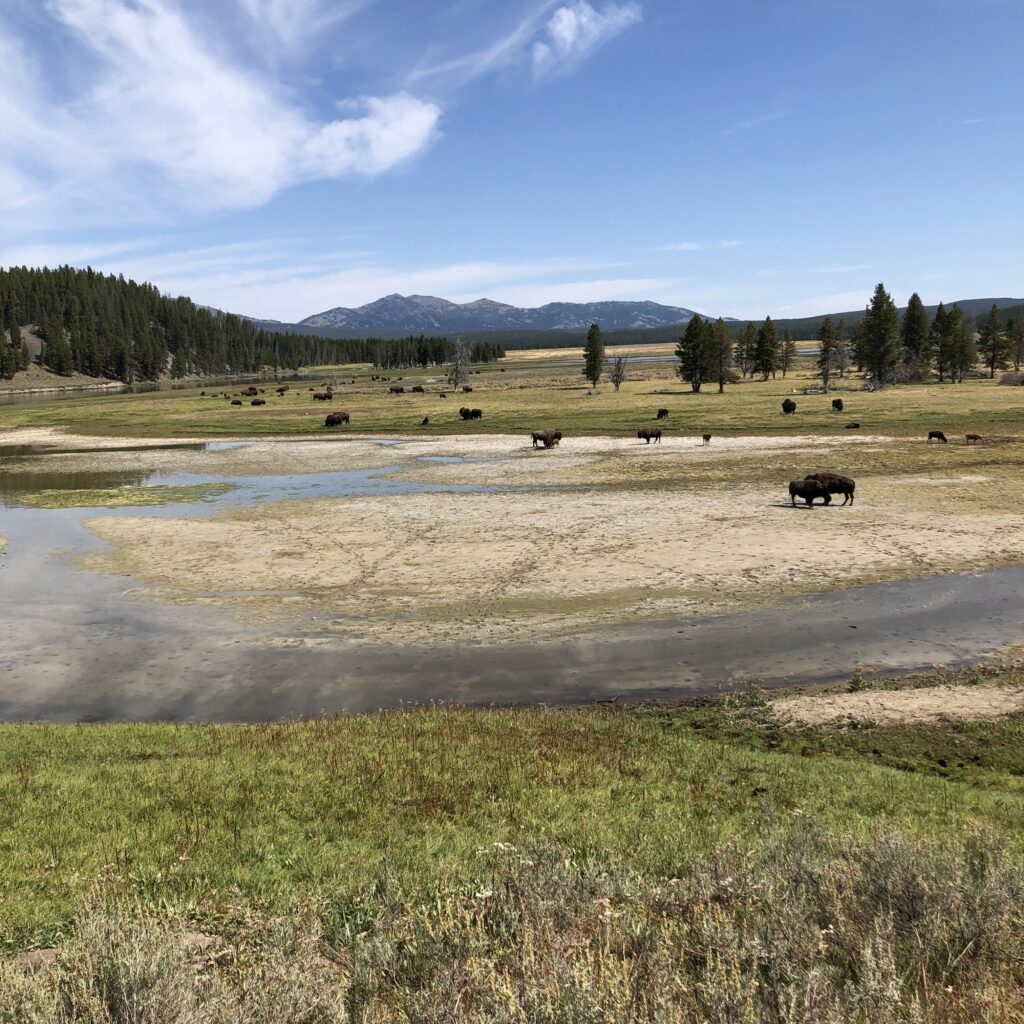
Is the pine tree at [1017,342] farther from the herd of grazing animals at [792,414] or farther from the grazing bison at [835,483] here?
the grazing bison at [835,483]

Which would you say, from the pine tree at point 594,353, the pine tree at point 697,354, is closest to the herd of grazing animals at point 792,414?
the pine tree at point 594,353

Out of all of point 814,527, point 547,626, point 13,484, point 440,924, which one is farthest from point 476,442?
point 440,924

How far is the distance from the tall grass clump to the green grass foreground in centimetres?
69

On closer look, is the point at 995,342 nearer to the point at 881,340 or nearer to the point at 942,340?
the point at 942,340

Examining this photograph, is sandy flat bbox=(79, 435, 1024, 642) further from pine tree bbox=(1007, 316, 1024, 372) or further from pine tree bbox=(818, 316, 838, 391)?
pine tree bbox=(1007, 316, 1024, 372)

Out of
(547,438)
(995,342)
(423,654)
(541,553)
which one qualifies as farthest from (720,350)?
(423,654)

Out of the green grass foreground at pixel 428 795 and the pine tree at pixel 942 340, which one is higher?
the pine tree at pixel 942 340

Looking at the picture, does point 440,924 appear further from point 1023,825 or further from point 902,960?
point 1023,825

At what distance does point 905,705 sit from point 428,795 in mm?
8331

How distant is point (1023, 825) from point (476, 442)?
4940 centimetres

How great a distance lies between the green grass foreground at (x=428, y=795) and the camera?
7379 millimetres

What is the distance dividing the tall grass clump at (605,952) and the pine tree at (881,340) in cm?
10132

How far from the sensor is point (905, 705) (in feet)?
41.1

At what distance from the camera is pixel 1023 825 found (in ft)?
28.0
